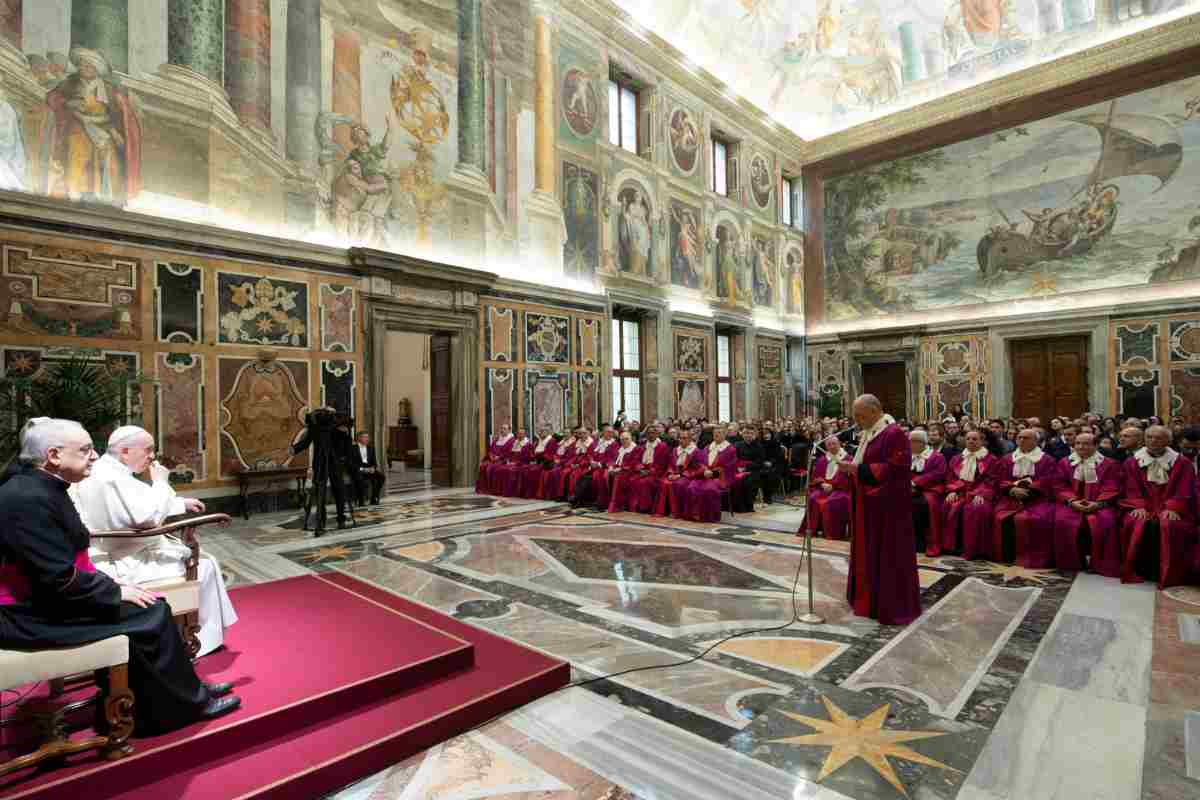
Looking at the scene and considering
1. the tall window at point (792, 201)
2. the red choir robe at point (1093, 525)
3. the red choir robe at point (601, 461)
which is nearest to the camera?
the red choir robe at point (1093, 525)

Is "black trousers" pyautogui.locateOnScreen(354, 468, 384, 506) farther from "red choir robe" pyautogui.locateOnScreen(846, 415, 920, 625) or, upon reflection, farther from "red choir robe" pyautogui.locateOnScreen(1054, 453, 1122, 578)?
"red choir robe" pyautogui.locateOnScreen(1054, 453, 1122, 578)

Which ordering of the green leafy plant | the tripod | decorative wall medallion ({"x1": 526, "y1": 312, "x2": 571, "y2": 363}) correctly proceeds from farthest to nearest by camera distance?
1. decorative wall medallion ({"x1": 526, "y1": 312, "x2": 571, "y2": 363})
2. the tripod
3. the green leafy plant

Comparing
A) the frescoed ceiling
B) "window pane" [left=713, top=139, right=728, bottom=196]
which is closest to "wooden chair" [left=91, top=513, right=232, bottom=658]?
the frescoed ceiling

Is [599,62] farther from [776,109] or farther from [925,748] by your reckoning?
[925,748]

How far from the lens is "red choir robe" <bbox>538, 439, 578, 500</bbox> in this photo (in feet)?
34.9

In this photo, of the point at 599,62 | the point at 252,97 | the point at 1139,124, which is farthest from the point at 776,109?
the point at 252,97

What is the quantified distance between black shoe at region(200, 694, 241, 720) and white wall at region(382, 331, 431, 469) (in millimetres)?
15463

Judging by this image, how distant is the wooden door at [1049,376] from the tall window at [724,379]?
806cm

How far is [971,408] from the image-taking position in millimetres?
17766

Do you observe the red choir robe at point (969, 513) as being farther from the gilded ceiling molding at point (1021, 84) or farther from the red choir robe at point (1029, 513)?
the gilded ceiling molding at point (1021, 84)

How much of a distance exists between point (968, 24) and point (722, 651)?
21445 millimetres

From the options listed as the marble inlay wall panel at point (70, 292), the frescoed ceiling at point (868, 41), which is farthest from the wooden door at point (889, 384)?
the marble inlay wall panel at point (70, 292)

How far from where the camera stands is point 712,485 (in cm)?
863

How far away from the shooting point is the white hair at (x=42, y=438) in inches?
97.7
